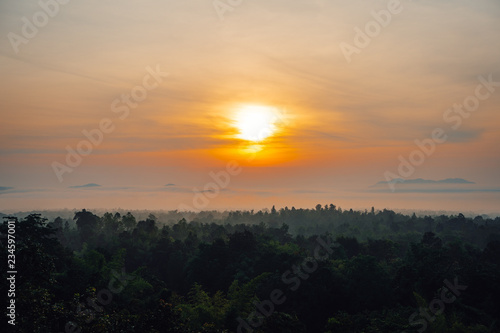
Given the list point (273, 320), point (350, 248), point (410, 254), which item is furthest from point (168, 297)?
point (350, 248)

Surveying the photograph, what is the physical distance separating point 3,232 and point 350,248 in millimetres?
40563

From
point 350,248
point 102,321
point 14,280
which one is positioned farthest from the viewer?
point 350,248

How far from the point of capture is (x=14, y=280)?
18109 millimetres

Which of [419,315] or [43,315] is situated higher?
[43,315]

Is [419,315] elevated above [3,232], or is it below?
below

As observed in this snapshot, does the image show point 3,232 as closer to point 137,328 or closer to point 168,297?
point 168,297

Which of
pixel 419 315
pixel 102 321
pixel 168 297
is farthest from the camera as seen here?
pixel 168 297

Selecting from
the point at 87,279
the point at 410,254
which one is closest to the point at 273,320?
the point at 87,279

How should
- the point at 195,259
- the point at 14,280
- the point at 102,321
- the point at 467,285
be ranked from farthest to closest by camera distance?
the point at 195,259 → the point at 467,285 → the point at 102,321 → the point at 14,280

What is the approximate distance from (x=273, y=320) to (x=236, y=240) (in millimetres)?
26595

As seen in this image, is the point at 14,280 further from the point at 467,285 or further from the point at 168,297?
the point at 467,285

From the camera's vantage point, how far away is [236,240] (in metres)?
50.9

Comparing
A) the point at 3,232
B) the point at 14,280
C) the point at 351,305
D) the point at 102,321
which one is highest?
the point at 3,232

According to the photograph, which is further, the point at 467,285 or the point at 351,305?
the point at 351,305
